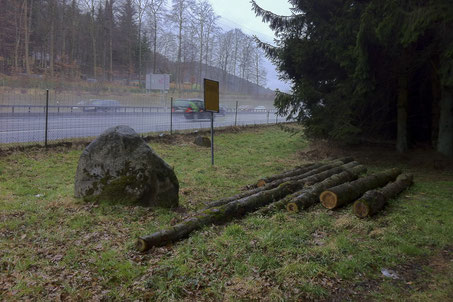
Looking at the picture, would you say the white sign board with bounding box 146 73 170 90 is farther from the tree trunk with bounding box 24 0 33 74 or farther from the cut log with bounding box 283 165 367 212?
the cut log with bounding box 283 165 367 212

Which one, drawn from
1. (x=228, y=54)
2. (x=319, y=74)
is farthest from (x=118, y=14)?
(x=319, y=74)

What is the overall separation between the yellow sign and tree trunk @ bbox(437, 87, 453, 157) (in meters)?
6.59

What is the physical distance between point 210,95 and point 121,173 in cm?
454

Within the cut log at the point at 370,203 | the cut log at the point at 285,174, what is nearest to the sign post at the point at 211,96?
the cut log at the point at 285,174

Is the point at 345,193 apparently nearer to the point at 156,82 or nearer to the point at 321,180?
the point at 321,180

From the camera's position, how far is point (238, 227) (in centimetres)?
483

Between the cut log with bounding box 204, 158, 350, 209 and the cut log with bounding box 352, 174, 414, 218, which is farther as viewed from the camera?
the cut log with bounding box 204, 158, 350, 209

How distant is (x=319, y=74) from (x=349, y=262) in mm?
9164

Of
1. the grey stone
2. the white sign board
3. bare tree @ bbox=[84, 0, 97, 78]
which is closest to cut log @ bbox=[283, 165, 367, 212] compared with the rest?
the grey stone

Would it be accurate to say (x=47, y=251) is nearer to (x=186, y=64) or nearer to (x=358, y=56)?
(x=358, y=56)

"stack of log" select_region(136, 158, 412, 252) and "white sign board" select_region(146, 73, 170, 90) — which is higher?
"white sign board" select_region(146, 73, 170, 90)

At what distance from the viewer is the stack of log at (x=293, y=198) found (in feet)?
15.4

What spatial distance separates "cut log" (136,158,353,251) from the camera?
4316 millimetres

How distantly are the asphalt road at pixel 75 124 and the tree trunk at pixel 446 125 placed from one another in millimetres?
11094
